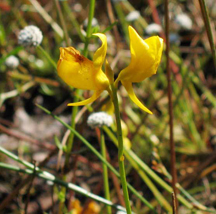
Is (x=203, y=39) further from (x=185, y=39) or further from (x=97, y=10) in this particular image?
(x=97, y=10)

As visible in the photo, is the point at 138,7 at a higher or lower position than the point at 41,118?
higher

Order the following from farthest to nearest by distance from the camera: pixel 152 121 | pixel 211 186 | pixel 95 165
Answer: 1. pixel 152 121
2. pixel 95 165
3. pixel 211 186

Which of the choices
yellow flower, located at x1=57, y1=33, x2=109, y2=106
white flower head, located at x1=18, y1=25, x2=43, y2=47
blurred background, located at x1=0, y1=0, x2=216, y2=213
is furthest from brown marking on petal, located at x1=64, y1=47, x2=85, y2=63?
blurred background, located at x1=0, y1=0, x2=216, y2=213

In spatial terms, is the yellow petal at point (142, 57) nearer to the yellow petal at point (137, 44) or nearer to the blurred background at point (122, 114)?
the yellow petal at point (137, 44)

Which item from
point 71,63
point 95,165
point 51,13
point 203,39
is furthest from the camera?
point 51,13

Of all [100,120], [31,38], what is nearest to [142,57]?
[100,120]

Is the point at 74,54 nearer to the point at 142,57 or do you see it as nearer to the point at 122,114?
the point at 142,57

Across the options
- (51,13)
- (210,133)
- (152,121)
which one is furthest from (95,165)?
(51,13)

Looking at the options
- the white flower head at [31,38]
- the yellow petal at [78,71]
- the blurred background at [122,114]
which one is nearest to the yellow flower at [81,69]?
the yellow petal at [78,71]

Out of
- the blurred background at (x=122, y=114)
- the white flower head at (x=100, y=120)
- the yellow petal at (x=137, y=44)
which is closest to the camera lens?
the yellow petal at (x=137, y=44)
